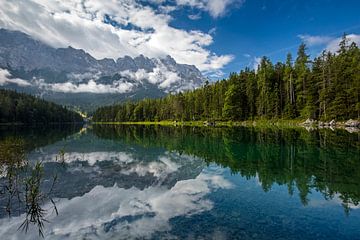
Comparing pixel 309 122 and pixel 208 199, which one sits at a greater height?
pixel 309 122

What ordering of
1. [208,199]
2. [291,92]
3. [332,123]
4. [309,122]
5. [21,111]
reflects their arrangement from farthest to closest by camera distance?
[21,111]
[291,92]
[309,122]
[332,123]
[208,199]

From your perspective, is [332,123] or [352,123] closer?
[352,123]

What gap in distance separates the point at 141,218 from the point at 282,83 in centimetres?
9224

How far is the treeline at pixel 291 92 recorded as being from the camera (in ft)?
222

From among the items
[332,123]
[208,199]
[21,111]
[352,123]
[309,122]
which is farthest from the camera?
[21,111]

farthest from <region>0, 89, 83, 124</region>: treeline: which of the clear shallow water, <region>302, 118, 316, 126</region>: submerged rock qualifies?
<region>302, 118, 316, 126</region>: submerged rock

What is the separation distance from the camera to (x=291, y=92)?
86.0 metres

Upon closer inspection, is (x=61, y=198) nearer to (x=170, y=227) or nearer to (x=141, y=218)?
(x=141, y=218)

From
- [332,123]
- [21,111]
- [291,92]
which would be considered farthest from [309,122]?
[21,111]

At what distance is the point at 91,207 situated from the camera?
45.8ft

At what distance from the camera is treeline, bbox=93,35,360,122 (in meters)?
67.6

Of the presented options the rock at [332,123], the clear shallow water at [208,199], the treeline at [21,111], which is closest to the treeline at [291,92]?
the rock at [332,123]

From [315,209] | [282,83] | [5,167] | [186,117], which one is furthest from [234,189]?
[186,117]

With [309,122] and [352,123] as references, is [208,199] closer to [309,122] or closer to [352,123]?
[352,123]
